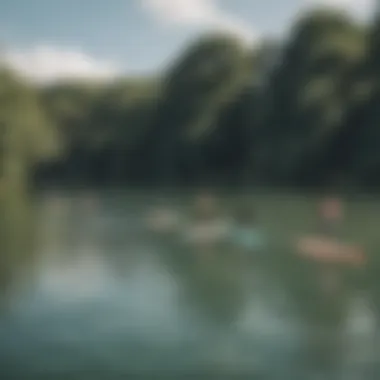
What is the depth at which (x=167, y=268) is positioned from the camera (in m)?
2.63

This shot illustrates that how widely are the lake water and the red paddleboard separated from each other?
44 millimetres

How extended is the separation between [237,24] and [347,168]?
2.00ft

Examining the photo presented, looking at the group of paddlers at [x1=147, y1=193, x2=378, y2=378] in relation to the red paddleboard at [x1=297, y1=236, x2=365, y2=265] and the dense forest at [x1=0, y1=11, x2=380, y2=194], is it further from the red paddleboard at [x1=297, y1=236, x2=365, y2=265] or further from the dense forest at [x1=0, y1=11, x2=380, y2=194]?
the dense forest at [x1=0, y1=11, x2=380, y2=194]

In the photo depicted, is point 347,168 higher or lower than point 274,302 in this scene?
higher

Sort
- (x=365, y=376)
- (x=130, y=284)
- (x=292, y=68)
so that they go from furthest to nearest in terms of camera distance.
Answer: (x=292, y=68) → (x=130, y=284) → (x=365, y=376)

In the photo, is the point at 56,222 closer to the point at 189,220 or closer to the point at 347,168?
the point at 189,220

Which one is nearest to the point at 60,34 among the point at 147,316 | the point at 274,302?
the point at 147,316

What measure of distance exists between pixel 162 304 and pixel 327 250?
57 cm

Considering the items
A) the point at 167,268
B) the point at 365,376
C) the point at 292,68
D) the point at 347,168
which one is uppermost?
the point at 292,68

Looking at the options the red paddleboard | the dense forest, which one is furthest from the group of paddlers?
the dense forest

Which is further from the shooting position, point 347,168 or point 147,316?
point 347,168

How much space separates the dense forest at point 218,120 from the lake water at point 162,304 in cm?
11

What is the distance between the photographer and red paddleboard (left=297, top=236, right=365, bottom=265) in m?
2.52

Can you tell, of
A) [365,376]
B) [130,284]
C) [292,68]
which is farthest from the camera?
[292,68]
